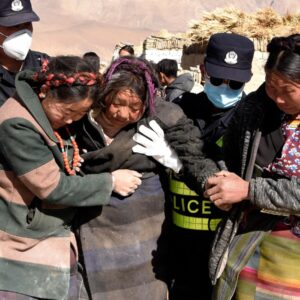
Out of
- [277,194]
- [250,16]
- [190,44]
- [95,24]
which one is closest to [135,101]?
[277,194]

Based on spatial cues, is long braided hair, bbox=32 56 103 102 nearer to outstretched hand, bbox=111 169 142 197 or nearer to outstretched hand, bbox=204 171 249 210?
outstretched hand, bbox=111 169 142 197

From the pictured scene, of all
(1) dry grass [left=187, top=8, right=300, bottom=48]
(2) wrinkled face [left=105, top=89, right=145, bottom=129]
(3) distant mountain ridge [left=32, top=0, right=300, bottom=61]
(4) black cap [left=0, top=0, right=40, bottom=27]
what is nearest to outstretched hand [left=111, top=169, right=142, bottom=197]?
(2) wrinkled face [left=105, top=89, right=145, bottom=129]

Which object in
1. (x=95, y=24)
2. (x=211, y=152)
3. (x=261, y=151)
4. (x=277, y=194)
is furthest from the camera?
(x=95, y=24)

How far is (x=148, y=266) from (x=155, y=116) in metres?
0.80

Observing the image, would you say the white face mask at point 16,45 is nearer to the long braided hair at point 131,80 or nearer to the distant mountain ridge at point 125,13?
the long braided hair at point 131,80

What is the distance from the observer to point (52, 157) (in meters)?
2.36

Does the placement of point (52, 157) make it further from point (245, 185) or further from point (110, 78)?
point (245, 185)

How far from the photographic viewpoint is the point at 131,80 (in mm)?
2533

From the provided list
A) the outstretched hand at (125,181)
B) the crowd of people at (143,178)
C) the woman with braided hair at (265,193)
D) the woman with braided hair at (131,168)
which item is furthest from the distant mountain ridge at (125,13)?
the woman with braided hair at (265,193)

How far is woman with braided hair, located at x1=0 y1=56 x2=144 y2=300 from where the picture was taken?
227cm

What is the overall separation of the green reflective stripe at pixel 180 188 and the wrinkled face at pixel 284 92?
797 millimetres

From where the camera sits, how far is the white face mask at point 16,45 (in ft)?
9.98

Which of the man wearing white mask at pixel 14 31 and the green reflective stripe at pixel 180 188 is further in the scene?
the man wearing white mask at pixel 14 31

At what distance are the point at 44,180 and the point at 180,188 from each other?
796 millimetres
